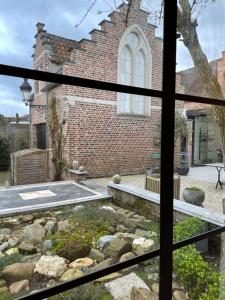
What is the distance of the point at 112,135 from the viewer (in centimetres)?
127

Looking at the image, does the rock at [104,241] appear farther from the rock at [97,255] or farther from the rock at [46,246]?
the rock at [46,246]

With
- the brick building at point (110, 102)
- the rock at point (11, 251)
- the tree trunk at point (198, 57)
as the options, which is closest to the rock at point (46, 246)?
the rock at point (11, 251)

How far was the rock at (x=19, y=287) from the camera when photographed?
43.6 inches

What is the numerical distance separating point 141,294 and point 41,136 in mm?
926

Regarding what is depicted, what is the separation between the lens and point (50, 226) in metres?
1.86

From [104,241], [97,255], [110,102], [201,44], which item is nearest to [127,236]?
[104,241]

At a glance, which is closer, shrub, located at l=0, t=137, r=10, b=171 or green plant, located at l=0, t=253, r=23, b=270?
shrub, located at l=0, t=137, r=10, b=171

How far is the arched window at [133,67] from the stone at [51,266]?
38.5 inches

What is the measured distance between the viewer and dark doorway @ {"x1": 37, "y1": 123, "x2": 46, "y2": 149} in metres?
0.94

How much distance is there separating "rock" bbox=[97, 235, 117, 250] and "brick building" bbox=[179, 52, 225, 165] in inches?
32.2

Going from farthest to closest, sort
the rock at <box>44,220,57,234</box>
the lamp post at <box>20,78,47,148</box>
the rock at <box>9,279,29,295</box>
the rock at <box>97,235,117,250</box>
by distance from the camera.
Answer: the rock at <box>44,220,57,234</box>
the rock at <box>97,235,117,250</box>
the rock at <box>9,279,29,295</box>
the lamp post at <box>20,78,47,148</box>

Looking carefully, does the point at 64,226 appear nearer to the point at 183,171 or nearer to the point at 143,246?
the point at 143,246

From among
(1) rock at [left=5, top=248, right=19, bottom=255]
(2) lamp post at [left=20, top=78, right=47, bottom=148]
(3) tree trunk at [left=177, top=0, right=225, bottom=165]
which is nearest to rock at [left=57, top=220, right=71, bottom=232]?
(1) rock at [left=5, top=248, right=19, bottom=255]

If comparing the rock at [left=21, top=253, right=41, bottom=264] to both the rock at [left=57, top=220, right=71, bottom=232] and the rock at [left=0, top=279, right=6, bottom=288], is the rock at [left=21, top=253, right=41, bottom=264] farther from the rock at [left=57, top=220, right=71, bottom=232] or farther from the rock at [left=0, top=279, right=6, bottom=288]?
the rock at [left=57, top=220, right=71, bottom=232]
